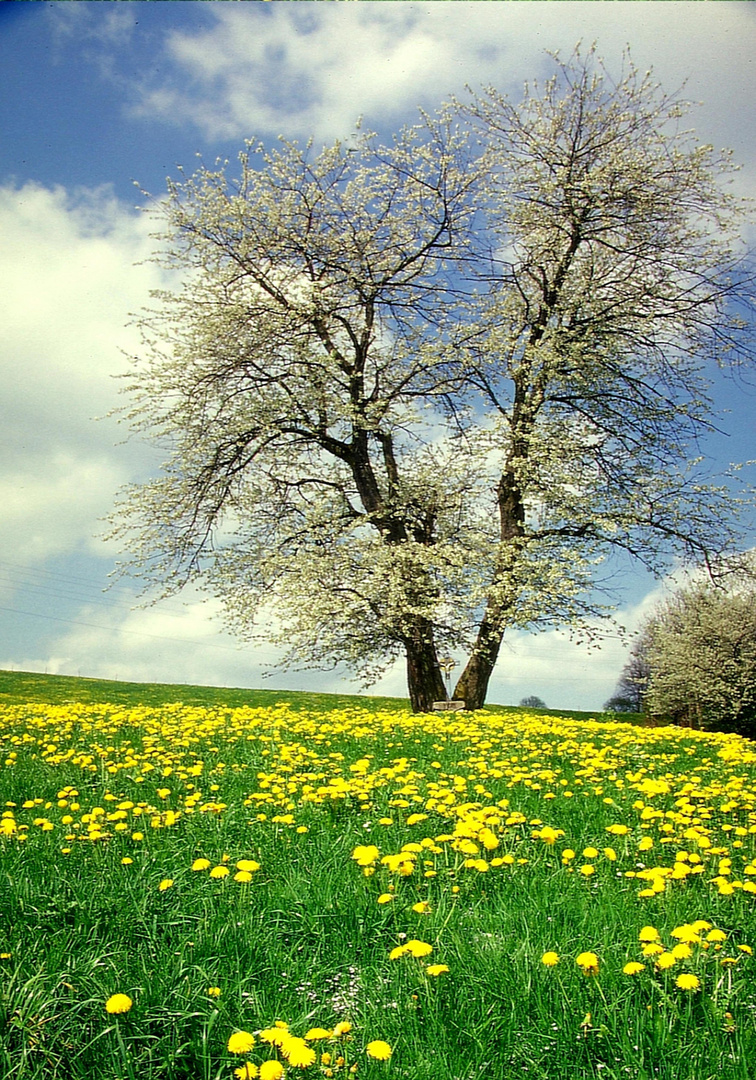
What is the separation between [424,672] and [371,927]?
472 inches

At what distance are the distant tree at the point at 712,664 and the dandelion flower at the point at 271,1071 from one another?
21.0 m

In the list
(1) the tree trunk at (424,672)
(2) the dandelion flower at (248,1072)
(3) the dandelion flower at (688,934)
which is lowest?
(2) the dandelion flower at (248,1072)

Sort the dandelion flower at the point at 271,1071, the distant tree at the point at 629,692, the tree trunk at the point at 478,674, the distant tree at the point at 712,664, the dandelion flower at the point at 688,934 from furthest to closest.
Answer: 1. the distant tree at the point at 629,692
2. the distant tree at the point at 712,664
3. the tree trunk at the point at 478,674
4. the dandelion flower at the point at 688,934
5. the dandelion flower at the point at 271,1071

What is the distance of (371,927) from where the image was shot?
3641mm

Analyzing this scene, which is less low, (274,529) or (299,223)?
(299,223)

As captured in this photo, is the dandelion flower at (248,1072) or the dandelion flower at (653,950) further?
the dandelion flower at (653,950)

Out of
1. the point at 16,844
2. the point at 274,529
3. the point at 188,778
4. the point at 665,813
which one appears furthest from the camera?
the point at 274,529

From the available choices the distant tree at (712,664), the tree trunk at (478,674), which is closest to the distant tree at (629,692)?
the distant tree at (712,664)

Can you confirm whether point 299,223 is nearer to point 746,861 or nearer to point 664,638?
point 746,861

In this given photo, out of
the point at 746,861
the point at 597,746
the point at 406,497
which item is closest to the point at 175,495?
the point at 406,497

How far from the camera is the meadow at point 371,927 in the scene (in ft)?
8.80

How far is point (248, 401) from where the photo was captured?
1535 centimetres

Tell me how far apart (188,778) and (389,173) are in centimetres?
1208

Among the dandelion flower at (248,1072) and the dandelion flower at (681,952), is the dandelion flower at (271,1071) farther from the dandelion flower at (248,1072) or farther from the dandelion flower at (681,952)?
the dandelion flower at (681,952)
